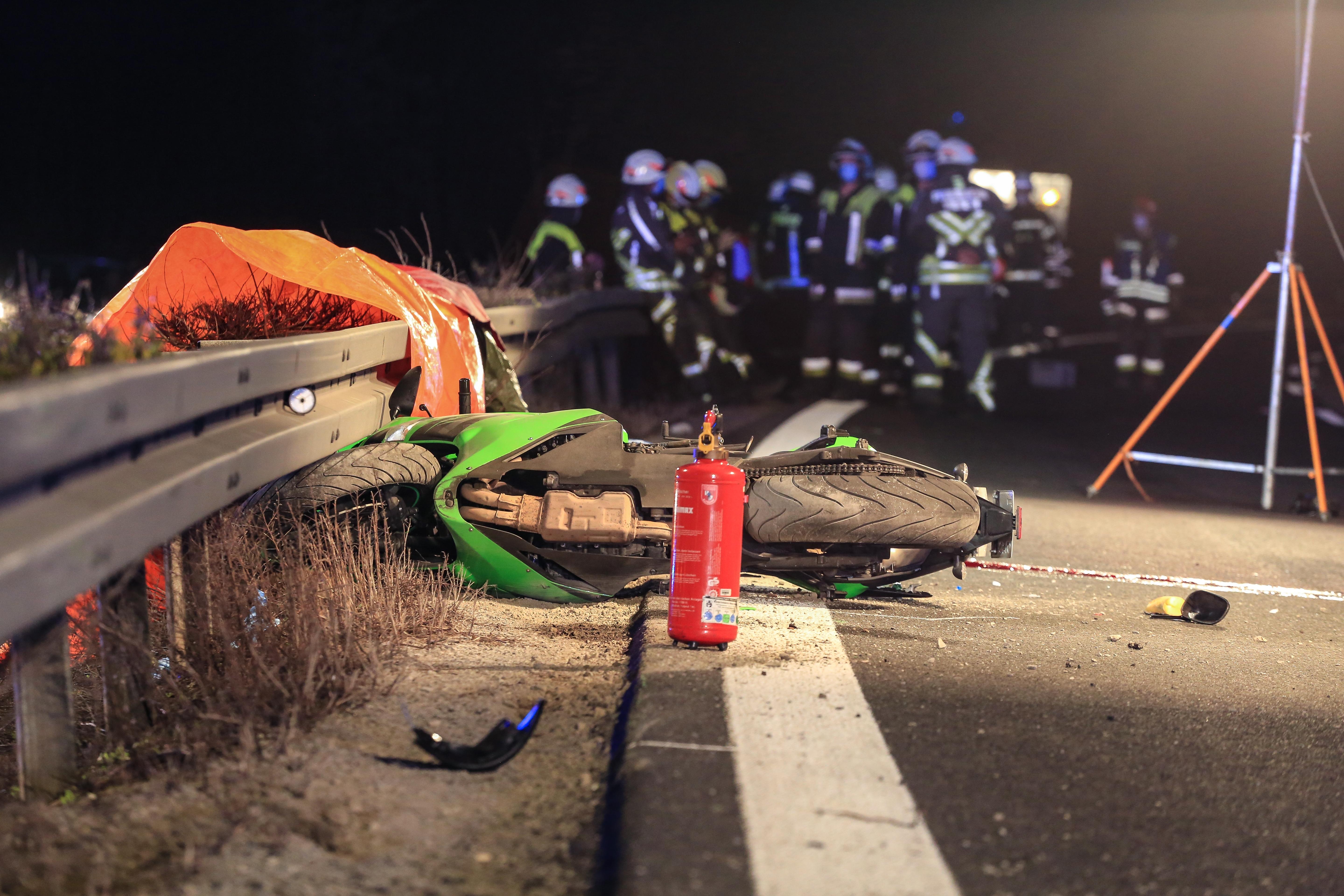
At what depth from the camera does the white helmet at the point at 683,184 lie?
13.8m

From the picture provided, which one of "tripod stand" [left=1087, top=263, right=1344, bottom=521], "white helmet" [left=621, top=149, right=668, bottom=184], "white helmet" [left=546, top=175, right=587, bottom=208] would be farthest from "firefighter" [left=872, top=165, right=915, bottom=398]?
"tripod stand" [left=1087, top=263, right=1344, bottom=521]

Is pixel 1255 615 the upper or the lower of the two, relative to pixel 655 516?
lower

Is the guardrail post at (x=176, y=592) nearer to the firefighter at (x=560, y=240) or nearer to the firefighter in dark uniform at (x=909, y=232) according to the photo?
the firefighter at (x=560, y=240)

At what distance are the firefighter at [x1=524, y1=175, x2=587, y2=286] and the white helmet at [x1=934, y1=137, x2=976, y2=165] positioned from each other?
407cm

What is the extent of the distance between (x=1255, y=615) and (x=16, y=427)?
14.8 ft

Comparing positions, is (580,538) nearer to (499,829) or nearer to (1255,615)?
(499,829)

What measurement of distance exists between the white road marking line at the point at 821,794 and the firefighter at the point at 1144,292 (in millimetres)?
14360

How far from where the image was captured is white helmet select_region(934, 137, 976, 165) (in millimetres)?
12555

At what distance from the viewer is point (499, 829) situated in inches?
97.6

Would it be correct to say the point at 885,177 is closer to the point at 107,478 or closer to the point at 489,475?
the point at 489,475

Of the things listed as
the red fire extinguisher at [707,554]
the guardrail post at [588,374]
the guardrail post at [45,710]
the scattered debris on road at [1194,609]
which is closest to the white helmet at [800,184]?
the guardrail post at [588,374]

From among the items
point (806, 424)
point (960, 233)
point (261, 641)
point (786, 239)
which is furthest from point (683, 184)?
point (261, 641)

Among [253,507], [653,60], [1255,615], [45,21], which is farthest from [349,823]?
[45,21]

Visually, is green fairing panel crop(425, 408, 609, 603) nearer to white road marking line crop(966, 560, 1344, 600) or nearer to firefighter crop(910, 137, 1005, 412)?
white road marking line crop(966, 560, 1344, 600)
